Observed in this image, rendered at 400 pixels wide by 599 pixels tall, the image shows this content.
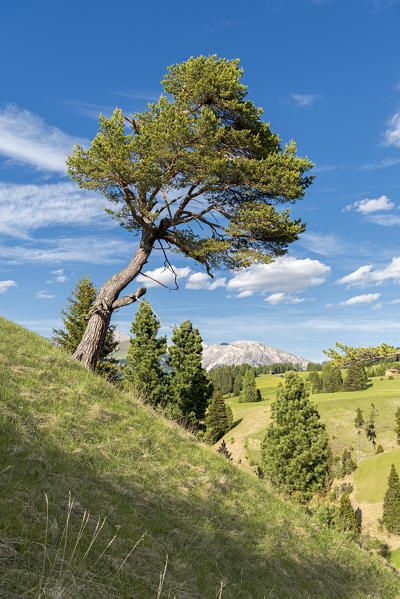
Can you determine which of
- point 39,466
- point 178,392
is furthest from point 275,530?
point 178,392

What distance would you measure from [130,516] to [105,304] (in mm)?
9587

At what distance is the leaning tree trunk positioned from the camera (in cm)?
1370

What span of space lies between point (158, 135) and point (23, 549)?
1179 cm

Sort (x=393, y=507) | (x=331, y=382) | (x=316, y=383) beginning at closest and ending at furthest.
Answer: (x=393, y=507) → (x=331, y=382) → (x=316, y=383)

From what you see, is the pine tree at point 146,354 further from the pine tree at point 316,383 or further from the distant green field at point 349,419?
the pine tree at point 316,383

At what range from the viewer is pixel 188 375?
136 feet

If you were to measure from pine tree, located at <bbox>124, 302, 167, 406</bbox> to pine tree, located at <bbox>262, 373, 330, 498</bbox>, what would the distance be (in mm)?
Result: 13550

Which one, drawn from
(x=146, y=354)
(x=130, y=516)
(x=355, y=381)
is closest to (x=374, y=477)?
(x=146, y=354)

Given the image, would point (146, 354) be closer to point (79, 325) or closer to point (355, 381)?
point (79, 325)

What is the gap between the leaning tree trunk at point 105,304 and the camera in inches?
539

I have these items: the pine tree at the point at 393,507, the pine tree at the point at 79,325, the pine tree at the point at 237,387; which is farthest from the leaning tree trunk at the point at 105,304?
the pine tree at the point at 237,387

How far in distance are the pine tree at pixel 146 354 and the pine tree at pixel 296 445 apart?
44.5 ft

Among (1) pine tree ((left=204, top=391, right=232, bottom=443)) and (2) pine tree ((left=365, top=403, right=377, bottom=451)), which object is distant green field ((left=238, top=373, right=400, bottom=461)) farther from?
(1) pine tree ((left=204, top=391, right=232, bottom=443))

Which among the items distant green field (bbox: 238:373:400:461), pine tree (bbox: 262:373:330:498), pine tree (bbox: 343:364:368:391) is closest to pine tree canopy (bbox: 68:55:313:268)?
pine tree (bbox: 262:373:330:498)
